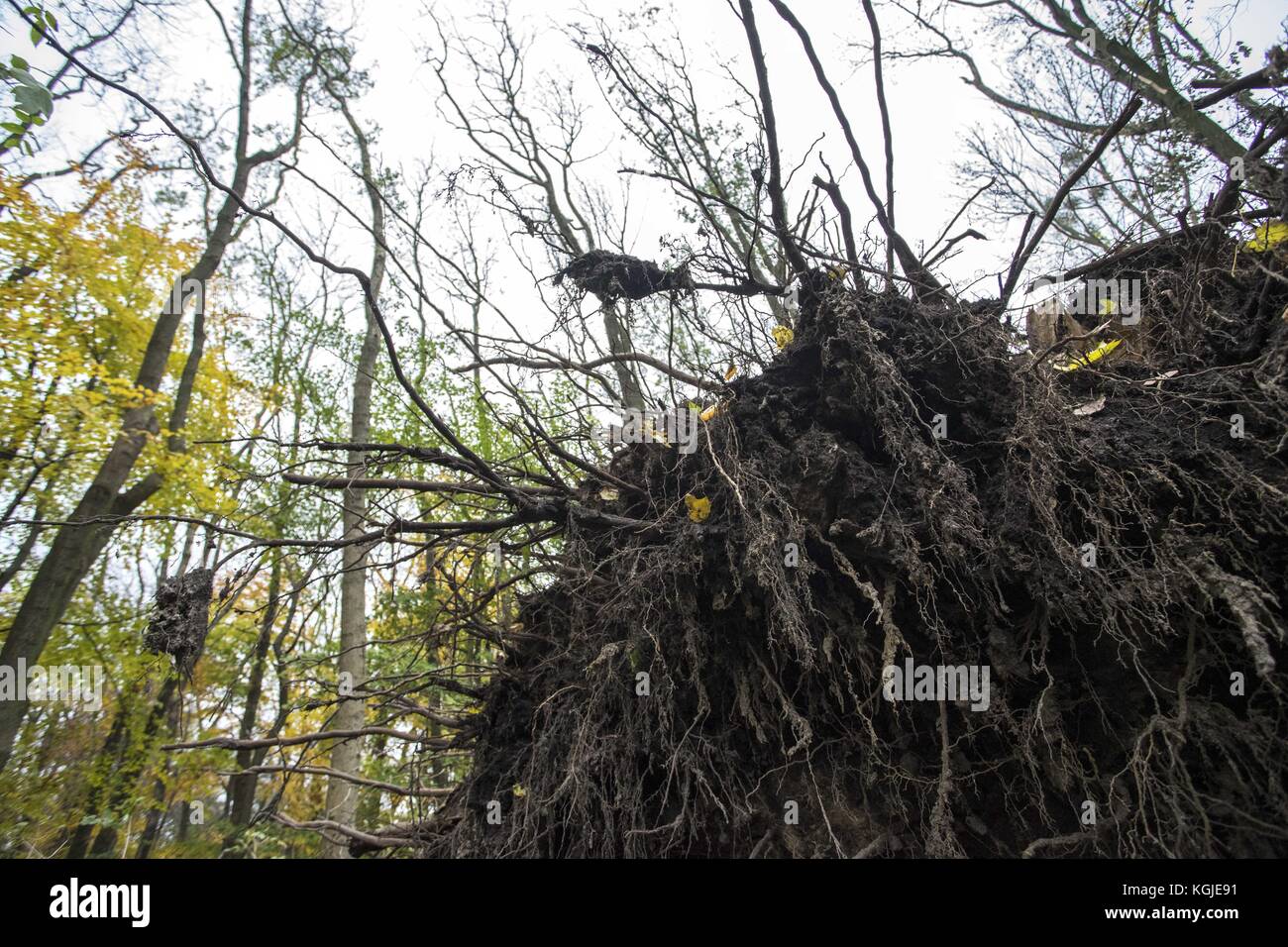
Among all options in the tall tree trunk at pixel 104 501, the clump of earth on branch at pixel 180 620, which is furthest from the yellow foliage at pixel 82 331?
the clump of earth on branch at pixel 180 620

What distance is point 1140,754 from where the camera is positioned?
1771 mm

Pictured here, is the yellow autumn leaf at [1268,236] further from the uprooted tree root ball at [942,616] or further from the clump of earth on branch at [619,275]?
the clump of earth on branch at [619,275]

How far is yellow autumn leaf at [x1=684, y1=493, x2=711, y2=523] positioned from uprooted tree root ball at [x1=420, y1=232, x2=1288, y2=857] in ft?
0.16

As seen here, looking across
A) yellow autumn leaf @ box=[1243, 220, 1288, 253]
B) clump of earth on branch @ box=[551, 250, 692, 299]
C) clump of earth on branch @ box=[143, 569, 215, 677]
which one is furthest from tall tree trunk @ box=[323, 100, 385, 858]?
yellow autumn leaf @ box=[1243, 220, 1288, 253]

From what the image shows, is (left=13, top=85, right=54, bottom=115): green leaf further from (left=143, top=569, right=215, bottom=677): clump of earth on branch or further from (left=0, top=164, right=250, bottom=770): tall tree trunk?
(left=0, top=164, right=250, bottom=770): tall tree trunk

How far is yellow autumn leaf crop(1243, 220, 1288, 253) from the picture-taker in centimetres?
229

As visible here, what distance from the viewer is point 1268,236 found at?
230 cm

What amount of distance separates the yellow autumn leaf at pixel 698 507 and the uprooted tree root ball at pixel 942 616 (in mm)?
49

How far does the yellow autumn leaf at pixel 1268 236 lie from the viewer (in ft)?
7.50

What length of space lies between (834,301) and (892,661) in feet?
4.69

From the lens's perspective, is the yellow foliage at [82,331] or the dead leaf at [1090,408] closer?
the dead leaf at [1090,408]
